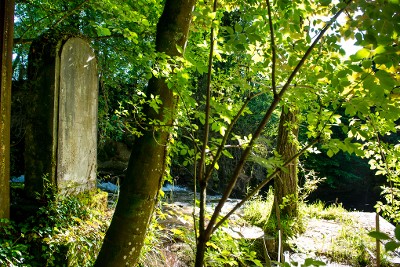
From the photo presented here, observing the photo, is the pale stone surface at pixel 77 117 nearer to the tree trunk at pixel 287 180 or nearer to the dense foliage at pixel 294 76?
the dense foliage at pixel 294 76

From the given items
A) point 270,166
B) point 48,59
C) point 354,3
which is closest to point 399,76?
point 354,3

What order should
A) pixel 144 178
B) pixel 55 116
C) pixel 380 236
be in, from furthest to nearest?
1. pixel 55 116
2. pixel 144 178
3. pixel 380 236

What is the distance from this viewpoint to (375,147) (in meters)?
2.34

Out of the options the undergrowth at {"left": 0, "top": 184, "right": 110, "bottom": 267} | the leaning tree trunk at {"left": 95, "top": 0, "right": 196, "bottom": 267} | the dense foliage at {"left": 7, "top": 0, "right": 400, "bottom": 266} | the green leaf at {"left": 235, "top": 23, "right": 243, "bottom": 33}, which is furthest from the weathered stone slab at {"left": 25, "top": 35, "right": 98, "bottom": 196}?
the green leaf at {"left": 235, "top": 23, "right": 243, "bottom": 33}

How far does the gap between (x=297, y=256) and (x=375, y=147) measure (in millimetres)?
3001

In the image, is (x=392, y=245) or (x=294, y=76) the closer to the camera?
(x=392, y=245)

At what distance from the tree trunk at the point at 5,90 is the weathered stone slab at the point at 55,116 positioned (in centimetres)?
36

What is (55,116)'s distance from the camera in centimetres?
350

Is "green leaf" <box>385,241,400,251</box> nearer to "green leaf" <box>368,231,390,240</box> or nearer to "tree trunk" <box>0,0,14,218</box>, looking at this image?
"green leaf" <box>368,231,390,240</box>

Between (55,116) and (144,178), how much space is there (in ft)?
6.51

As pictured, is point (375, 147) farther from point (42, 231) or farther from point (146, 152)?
point (42, 231)

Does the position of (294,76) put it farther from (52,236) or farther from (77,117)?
(77,117)

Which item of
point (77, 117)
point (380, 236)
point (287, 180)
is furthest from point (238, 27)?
Answer: point (287, 180)

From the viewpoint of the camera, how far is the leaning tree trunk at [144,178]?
1980 millimetres
